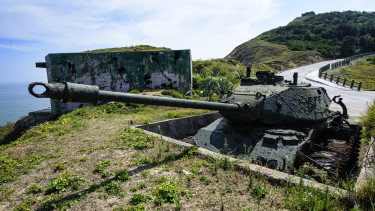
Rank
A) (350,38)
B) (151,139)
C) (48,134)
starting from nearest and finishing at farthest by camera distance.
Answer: (151,139) < (48,134) < (350,38)

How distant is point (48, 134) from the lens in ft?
21.9

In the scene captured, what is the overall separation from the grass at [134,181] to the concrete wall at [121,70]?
6.63 metres

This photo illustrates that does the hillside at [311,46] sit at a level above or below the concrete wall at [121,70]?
above

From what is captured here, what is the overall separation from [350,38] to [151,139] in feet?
219

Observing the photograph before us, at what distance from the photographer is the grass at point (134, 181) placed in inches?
119

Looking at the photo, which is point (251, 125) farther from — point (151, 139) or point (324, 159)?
point (151, 139)

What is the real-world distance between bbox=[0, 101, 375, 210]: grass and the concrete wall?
21.7 feet

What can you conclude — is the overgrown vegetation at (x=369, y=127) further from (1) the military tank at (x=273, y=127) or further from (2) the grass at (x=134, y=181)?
(2) the grass at (x=134, y=181)

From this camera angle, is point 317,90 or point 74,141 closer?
point 74,141

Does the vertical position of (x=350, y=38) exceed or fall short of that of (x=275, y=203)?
it exceeds it

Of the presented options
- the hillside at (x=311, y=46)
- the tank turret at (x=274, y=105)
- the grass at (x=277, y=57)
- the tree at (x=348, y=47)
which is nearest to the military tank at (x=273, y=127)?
the tank turret at (x=274, y=105)

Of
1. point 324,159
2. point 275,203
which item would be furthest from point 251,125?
point 275,203

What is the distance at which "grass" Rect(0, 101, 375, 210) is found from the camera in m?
3.02

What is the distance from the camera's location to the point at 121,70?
12.2 meters
